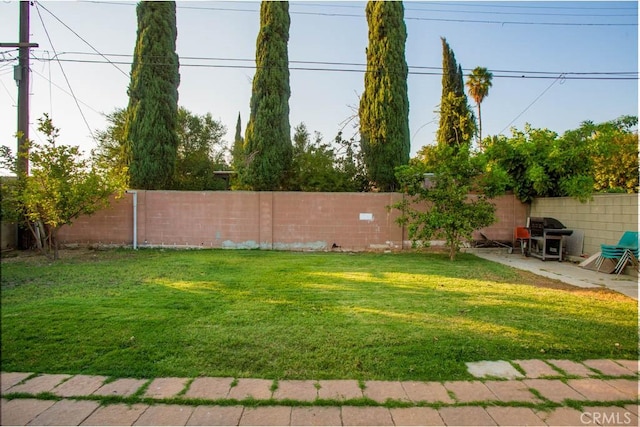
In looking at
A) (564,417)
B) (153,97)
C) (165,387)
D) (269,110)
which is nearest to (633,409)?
(564,417)

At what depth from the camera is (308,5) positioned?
33.3 feet

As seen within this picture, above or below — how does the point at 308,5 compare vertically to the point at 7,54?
above

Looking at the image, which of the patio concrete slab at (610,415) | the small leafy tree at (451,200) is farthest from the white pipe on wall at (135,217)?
the patio concrete slab at (610,415)

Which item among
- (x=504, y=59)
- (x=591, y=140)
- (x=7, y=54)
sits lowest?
(x=7, y=54)

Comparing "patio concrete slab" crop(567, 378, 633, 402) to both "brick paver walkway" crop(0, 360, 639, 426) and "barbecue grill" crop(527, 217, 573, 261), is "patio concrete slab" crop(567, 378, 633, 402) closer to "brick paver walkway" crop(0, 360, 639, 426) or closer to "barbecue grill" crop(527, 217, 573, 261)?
"brick paver walkway" crop(0, 360, 639, 426)

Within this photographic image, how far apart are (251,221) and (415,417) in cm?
886

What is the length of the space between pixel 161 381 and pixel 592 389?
297 cm

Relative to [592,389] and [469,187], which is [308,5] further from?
[592,389]

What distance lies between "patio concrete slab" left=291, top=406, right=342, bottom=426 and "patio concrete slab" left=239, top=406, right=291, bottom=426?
0.04 metres

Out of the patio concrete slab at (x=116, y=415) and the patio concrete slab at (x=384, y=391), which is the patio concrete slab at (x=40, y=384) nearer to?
the patio concrete slab at (x=116, y=415)

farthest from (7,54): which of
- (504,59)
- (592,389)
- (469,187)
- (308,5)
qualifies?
(504,59)

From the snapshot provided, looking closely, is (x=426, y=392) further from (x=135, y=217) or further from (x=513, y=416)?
(x=135, y=217)

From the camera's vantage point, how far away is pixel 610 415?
2234 mm

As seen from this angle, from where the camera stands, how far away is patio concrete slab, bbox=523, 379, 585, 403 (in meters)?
2.41
